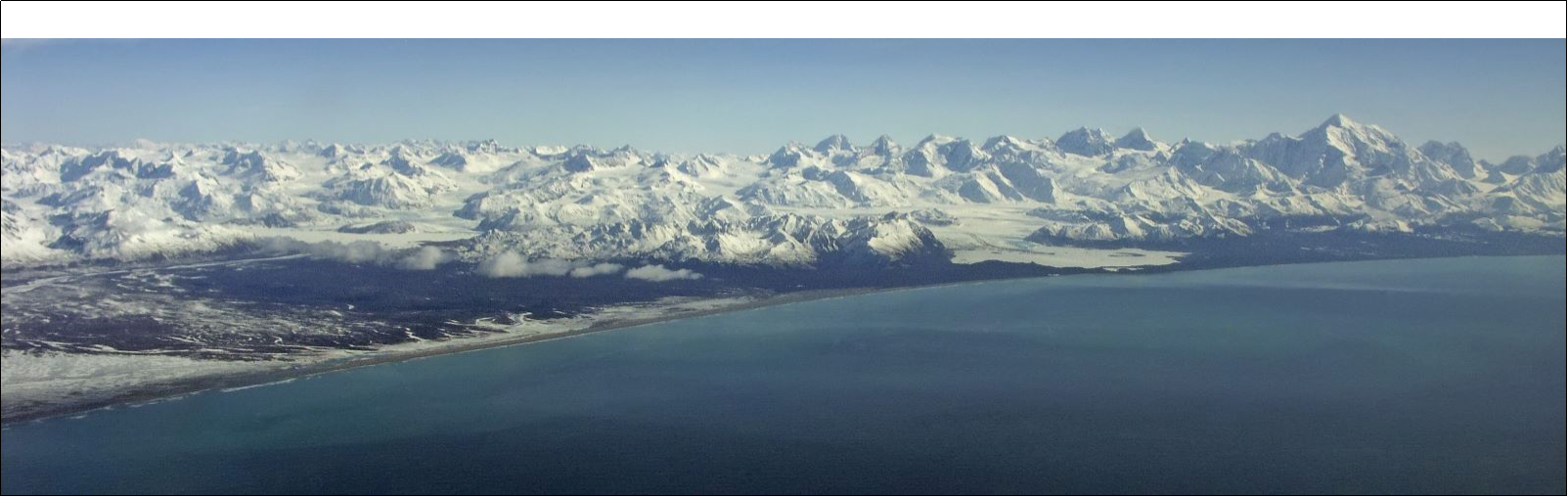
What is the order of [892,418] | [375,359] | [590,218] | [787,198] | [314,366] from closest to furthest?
1. [892,418]
2. [314,366]
3. [375,359]
4. [590,218]
5. [787,198]

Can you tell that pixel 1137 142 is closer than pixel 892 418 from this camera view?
No

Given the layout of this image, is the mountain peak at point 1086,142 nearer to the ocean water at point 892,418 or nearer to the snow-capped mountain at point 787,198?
the snow-capped mountain at point 787,198

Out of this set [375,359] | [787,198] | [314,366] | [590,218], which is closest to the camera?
[314,366]

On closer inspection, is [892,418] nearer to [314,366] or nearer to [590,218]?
[314,366]

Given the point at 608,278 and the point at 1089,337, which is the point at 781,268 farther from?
the point at 1089,337

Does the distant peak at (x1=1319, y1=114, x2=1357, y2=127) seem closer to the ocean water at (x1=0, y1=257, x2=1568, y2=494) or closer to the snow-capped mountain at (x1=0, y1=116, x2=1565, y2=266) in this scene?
the snow-capped mountain at (x1=0, y1=116, x2=1565, y2=266)

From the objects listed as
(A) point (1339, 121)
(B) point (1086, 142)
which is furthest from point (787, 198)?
Result: (A) point (1339, 121)

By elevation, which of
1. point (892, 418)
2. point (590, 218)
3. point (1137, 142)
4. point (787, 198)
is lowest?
A: point (892, 418)
